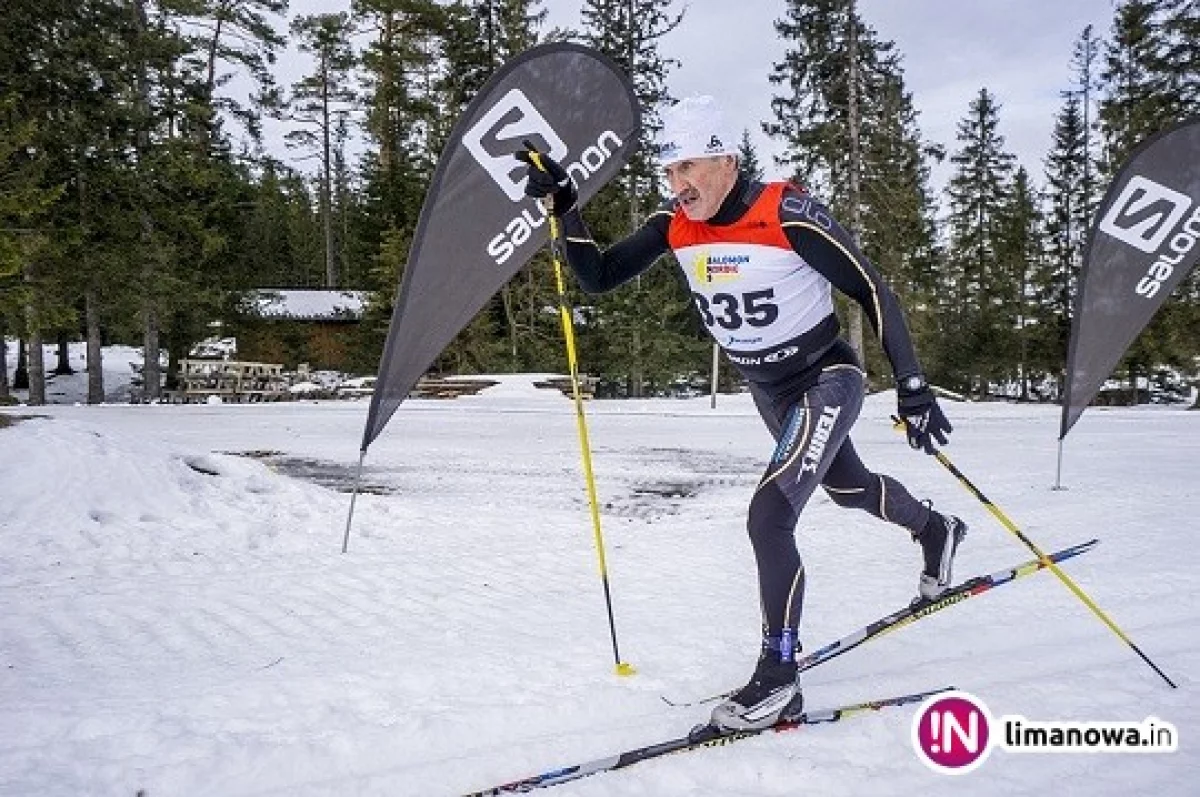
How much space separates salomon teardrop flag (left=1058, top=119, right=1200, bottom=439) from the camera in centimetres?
756

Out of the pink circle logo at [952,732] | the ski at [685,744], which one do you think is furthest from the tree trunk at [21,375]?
the pink circle logo at [952,732]

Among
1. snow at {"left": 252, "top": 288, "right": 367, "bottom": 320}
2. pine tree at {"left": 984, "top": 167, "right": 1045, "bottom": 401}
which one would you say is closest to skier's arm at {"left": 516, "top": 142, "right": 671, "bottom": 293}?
snow at {"left": 252, "top": 288, "right": 367, "bottom": 320}

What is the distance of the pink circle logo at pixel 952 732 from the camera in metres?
2.79

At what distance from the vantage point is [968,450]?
12.6m

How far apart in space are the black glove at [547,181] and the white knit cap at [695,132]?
0.67m

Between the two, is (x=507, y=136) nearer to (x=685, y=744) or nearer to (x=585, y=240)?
(x=585, y=240)

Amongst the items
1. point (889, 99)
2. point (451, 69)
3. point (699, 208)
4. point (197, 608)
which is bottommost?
point (197, 608)

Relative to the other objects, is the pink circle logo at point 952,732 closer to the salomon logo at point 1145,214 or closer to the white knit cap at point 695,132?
the white knit cap at point 695,132

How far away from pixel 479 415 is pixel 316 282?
136 feet

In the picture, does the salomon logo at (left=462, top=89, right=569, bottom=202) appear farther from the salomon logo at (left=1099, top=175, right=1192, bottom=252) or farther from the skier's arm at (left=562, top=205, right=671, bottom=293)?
the salomon logo at (left=1099, top=175, right=1192, bottom=252)

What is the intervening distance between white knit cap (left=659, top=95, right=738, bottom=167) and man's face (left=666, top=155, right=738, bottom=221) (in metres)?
0.03

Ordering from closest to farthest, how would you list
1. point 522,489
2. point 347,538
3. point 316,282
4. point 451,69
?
point 347,538
point 522,489
point 451,69
point 316,282

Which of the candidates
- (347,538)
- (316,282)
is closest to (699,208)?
(347,538)

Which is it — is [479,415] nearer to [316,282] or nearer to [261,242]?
[261,242]
